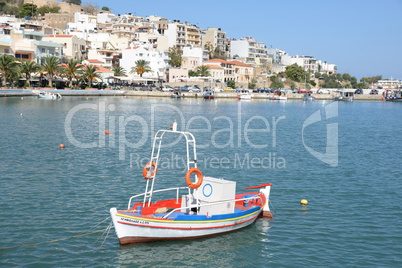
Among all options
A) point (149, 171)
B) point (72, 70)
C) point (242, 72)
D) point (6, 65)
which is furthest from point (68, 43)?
point (149, 171)

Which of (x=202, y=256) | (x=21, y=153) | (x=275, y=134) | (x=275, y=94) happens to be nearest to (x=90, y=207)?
(x=202, y=256)

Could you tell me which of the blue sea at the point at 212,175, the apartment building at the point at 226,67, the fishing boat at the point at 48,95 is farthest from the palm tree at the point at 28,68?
the apartment building at the point at 226,67

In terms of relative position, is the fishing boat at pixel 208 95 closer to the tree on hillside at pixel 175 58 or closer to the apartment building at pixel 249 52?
the tree on hillside at pixel 175 58

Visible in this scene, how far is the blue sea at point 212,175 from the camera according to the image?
50.8 ft

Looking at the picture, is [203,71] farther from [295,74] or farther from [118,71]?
[295,74]

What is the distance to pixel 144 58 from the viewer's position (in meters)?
115

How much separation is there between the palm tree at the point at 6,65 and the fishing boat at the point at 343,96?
92.3 m

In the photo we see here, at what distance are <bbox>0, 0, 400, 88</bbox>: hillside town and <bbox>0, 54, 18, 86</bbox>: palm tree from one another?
8.80 m

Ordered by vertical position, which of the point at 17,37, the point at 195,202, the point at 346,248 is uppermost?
the point at 17,37

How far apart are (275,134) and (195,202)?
31503 millimetres

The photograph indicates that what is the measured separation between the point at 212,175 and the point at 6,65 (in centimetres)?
6443

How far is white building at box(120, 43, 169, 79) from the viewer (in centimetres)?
11481

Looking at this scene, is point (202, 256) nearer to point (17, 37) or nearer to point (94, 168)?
point (94, 168)

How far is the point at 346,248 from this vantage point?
16.5m
